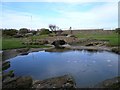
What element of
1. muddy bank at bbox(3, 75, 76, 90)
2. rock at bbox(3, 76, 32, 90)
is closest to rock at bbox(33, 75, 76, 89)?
muddy bank at bbox(3, 75, 76, 90)

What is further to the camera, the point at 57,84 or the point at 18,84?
the point at 18,84

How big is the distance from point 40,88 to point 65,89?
5.32 ft

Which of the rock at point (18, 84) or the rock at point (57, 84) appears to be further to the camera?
the rock at point (18, 84)

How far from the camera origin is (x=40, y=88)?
36.4 ft

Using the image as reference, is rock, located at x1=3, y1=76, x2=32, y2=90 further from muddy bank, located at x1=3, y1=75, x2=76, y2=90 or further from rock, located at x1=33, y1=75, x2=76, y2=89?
rock, located at x1=33, y1=75, x2=76, y2=89

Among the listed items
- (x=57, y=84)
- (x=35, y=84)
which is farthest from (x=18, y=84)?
(x=57, y=84)

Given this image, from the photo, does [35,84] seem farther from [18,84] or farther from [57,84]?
[57,84]

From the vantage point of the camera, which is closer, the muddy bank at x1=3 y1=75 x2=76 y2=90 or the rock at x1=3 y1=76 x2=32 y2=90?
the muddy bank at x1=3 y1=75 x2=76 y2=90

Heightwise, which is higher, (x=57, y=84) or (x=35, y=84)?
(x=57, y=84)

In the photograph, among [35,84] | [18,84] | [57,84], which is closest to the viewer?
[57,84]

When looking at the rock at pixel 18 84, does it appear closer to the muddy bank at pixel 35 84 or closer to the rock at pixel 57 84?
the muddy bank at pixel 35 84

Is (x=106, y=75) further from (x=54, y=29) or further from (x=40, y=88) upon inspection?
(x=54, y=29)

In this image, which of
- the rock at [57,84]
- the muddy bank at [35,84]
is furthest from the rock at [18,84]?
the rock at [57,84]

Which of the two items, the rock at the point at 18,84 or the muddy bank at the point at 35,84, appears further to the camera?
the rock at the point at 18,84
